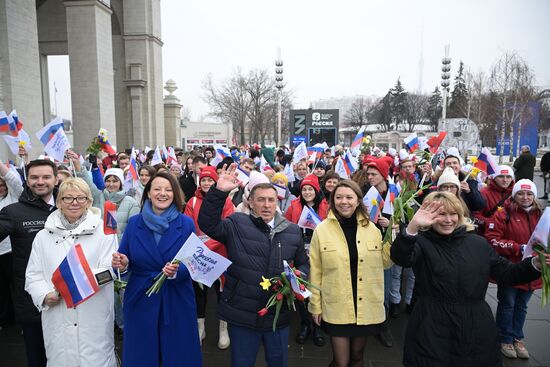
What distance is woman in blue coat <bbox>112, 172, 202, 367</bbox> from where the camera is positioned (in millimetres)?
2980

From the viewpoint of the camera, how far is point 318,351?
4.51 m

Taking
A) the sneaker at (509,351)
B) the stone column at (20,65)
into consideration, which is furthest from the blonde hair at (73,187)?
the stone column at (20,65)

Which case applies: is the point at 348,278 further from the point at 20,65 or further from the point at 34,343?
the point at 20,65

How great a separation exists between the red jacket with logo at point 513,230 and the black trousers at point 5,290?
6190 mm

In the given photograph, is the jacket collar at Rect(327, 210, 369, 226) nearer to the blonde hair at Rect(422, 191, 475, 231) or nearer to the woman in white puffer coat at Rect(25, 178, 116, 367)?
the blonde hair at Rect(422, 191, 475, 231)

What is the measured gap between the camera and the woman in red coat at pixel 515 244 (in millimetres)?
4195

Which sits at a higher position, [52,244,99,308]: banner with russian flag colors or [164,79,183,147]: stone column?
[164,79,183,147]: stone column

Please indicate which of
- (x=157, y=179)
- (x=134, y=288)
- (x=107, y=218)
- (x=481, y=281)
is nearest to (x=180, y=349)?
(x=134, y=288)

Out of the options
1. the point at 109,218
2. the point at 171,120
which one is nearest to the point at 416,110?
the point at 171,120

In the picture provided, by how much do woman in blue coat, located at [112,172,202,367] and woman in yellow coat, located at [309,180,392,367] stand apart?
1.10 metres

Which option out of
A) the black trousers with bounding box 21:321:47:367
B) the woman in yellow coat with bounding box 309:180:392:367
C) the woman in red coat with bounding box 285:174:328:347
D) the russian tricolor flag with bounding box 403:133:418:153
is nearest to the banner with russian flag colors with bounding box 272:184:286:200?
the woman in red coat with bounding box 285:174:328:347

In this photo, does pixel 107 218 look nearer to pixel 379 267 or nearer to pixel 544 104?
pixel 379 267

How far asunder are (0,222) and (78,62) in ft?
46.0

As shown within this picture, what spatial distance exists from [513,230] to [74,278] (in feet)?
14.6
